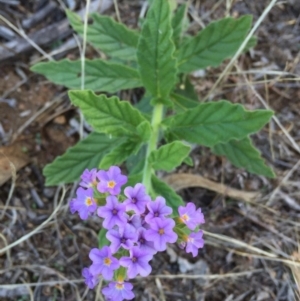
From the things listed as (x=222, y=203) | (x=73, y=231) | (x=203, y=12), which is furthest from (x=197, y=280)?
(x=203, y=12)

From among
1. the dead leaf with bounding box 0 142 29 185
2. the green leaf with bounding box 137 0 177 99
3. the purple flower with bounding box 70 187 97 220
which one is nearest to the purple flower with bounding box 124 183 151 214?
the purple flower with bounding box 70 187 97 220

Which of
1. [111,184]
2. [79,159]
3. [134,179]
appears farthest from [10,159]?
[111,184]

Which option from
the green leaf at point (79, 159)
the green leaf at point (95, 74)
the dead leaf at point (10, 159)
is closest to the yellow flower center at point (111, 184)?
the green leaf at point (79, 159)

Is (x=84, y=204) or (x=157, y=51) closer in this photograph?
(x=84, y=204)

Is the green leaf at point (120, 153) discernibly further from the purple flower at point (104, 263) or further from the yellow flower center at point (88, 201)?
the purple flower at point (104, 263)

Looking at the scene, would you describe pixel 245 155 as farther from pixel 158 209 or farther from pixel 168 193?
pixel 158 209

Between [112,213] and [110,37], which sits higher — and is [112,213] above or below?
below

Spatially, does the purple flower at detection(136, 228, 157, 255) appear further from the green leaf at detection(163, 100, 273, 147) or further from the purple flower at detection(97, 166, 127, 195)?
the green leaf at detection(163, 100, 273, 147)
